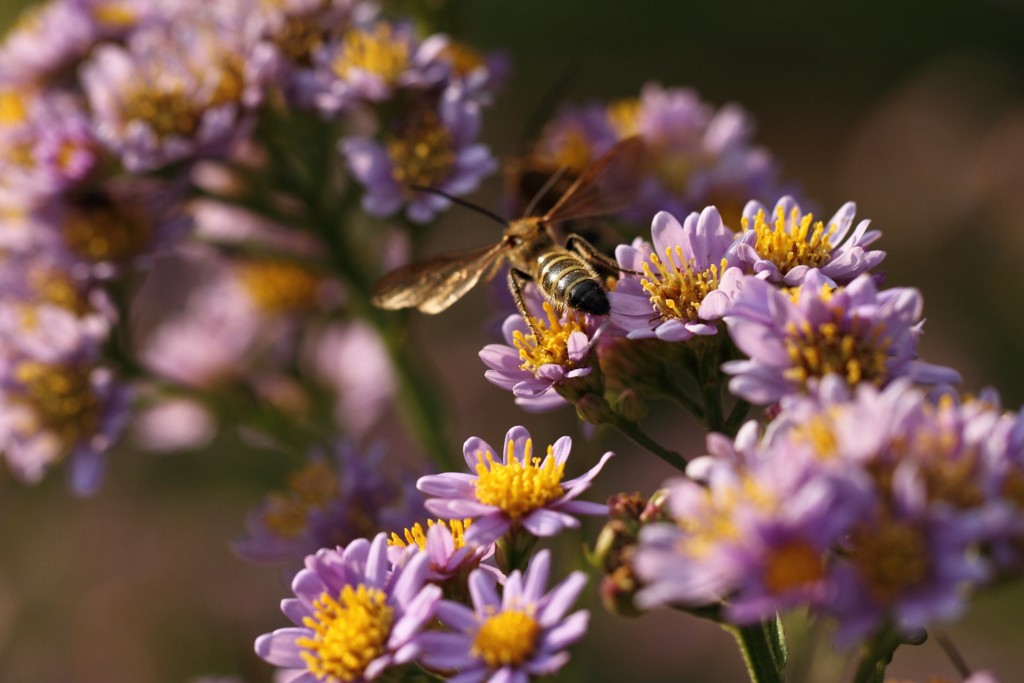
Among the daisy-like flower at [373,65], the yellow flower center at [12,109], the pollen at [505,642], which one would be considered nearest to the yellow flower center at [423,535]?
the pollen at [505,642]

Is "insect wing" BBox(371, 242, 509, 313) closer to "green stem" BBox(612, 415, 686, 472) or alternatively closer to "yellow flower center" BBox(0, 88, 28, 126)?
"green stem" BBox(612, 415, 686, 472)

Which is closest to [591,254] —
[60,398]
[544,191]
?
[544,191]

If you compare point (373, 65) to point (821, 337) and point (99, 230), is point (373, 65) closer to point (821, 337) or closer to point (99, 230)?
point (99, 230)

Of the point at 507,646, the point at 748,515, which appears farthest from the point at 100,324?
the point at 748,515

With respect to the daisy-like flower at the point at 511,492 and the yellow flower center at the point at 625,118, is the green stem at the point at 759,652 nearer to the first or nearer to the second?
the daisy-like flower at the point at 511,492

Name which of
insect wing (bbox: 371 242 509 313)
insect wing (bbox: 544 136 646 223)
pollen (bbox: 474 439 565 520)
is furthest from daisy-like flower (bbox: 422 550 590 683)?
insect wing (bbox: 544 136 646 223)

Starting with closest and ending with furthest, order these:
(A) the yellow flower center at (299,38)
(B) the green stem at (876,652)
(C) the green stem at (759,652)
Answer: (B) the green stem at (876,652)
(C) the green stem at (759,652)
(A) the yellow flower center at (299,38)

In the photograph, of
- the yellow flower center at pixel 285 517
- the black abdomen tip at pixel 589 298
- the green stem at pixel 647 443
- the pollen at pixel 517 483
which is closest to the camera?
the pollen at pixel 517 483
